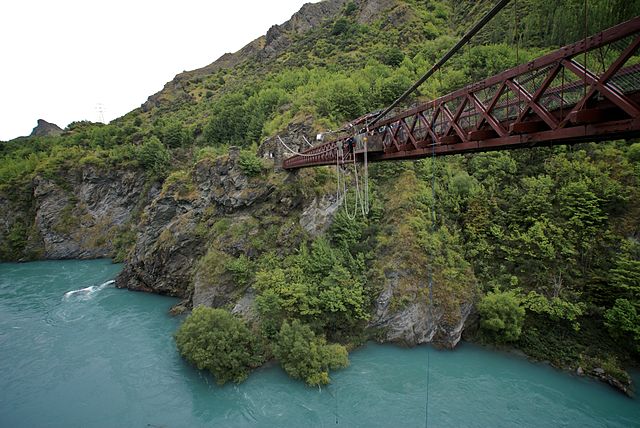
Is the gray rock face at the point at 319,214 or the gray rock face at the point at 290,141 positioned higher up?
the gray rock face at the point at 290,141

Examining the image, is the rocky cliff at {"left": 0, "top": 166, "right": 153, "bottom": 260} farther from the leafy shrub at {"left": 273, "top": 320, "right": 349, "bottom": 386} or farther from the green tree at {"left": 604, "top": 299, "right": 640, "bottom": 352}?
the green tree at {"left": 604, "top": 299, "right": 640, "bottom": 352}

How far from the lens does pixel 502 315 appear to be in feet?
47.9

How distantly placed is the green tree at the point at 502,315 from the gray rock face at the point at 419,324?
83 centimetres

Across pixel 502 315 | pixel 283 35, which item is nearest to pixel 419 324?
pixel 502 315

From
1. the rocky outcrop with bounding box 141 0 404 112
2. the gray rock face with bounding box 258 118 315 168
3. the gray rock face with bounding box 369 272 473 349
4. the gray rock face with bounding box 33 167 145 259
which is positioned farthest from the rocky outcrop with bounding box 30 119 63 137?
the gray rock face with bounding box 369 272 473 349

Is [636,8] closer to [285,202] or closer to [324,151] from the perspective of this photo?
[324,151]

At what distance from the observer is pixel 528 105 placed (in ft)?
16.5

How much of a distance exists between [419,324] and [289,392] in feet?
22.8

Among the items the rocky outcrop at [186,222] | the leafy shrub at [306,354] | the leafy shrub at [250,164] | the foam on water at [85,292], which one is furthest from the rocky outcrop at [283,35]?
the leafy shrub at [306,354]

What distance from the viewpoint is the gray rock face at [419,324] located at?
15297mm

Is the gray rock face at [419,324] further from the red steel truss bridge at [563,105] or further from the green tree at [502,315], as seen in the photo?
the red steel truss bridge at [563,105]

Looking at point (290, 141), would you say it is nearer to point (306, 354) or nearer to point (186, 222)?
point (186, 222)

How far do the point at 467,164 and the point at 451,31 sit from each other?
29526 mm

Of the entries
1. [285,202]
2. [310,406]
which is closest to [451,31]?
[285,202]
